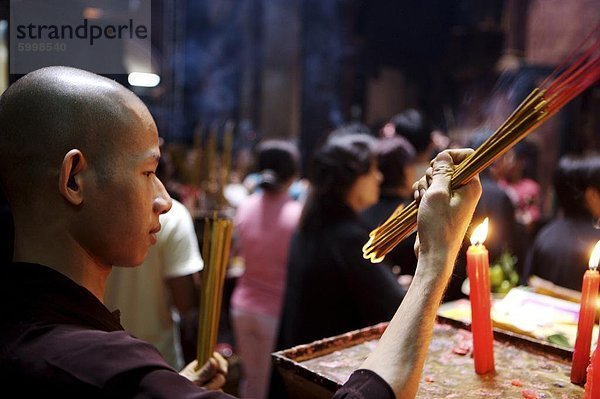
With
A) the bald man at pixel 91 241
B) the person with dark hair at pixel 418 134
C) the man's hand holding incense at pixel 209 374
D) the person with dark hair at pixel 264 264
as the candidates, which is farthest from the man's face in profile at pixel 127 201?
the person with dark hair at pixel 418 134

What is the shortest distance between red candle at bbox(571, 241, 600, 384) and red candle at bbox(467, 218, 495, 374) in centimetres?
15

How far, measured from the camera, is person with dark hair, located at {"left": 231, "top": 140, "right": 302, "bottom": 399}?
3.73 meters

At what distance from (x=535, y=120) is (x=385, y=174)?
8.34 ft

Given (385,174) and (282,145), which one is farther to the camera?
(282,145)

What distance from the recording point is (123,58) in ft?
4.87

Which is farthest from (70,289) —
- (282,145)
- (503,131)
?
(282,145)

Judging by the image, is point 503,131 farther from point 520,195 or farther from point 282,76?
point 282,76

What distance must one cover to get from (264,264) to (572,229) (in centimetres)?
173

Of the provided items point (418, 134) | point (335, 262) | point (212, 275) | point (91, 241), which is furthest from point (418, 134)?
point (91, 241)

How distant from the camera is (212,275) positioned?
1415 mm

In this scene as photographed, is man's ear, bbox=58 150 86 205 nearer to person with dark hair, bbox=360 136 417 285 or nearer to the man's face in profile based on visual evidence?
the man's face in profile

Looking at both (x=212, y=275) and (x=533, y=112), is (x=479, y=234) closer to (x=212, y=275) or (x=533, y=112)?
(x=533, y=112)

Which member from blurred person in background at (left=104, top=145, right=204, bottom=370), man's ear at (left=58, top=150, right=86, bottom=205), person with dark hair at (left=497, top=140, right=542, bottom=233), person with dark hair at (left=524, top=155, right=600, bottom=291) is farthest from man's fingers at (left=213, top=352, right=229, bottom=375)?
person with dark hair at (left=497, top=140, right=542, bottom=233)

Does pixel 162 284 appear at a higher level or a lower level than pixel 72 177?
lower
